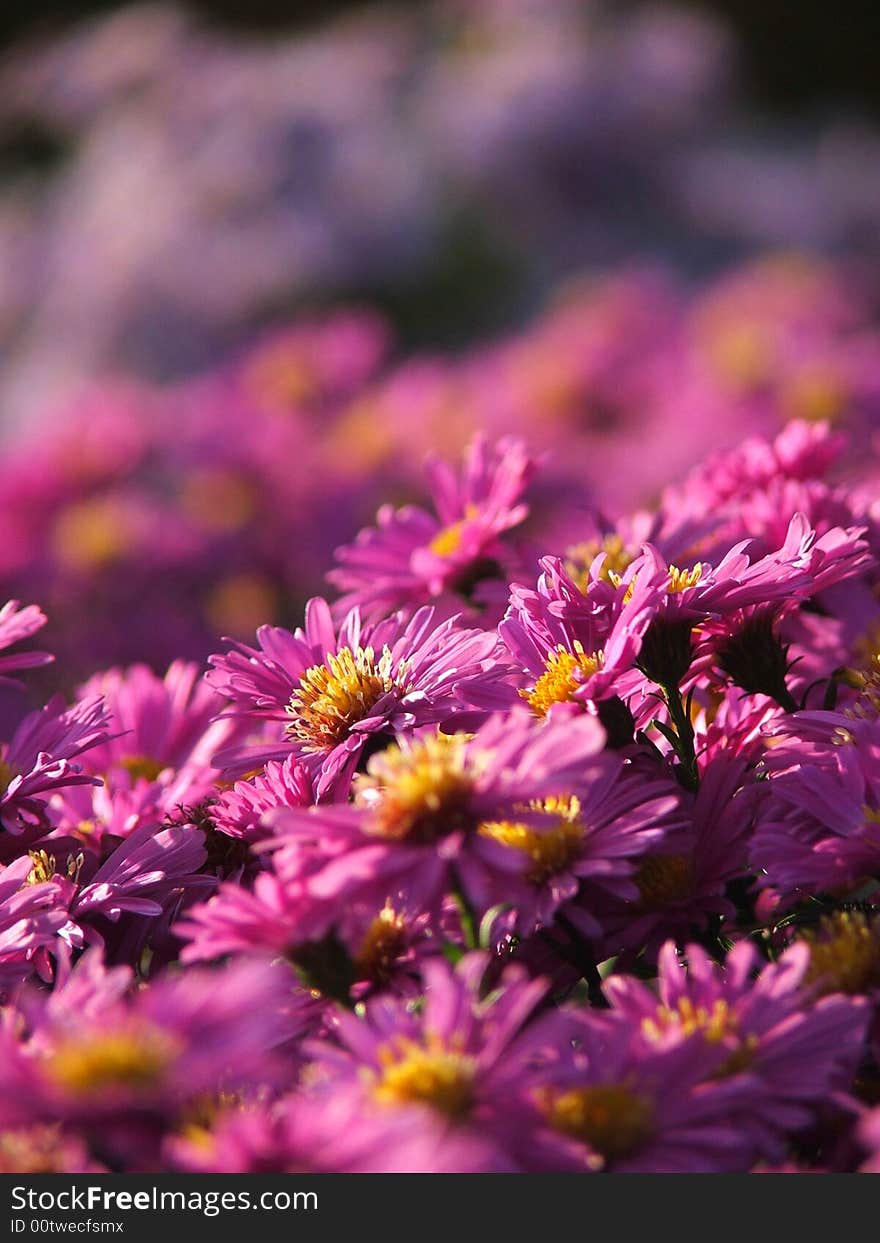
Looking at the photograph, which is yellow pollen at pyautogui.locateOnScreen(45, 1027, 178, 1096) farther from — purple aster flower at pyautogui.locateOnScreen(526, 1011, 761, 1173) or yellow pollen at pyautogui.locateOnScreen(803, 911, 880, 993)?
yellow pollen at pyautogui.locateOnScreen(803, 911, 880, 993)

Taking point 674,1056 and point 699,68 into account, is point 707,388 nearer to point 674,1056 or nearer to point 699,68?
point 674,1056

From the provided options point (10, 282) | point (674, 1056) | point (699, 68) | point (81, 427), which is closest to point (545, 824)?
point (674, 1056)

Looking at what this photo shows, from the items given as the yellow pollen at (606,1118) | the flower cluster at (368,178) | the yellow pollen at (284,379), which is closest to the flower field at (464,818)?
the yellow pollen at (606,1118)

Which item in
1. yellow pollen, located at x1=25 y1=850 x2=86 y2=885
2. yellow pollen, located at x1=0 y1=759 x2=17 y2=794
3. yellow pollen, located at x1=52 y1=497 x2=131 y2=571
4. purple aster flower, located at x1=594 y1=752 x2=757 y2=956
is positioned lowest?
yellow pollen, located at x1=52 y1=497 x2=131 y2=571

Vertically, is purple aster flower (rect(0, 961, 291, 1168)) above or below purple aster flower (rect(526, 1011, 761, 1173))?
above

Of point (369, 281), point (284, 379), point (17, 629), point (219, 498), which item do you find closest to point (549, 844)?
point (17, 629)

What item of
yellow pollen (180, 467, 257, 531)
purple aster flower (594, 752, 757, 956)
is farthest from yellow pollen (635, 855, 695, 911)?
yellow pollen (180, 467, 257, 531)

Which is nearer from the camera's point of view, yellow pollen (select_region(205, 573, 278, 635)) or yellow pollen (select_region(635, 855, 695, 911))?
yellow pollen (select_region(635, 855, 695, 911))

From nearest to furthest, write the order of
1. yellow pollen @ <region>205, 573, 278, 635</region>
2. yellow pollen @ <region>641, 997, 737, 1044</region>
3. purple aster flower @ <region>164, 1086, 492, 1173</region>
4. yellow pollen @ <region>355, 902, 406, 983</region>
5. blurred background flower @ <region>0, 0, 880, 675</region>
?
purple aster flower @ <region>164, 1086, 492, 1173</region> < yellow pollen @ <region>641, 997, 737, 1044</region> < yellow pollen @ <region>355, 902, 406, 983</region> < yellow pollen @ <region>205, 573, 278, 635</region> < blurred background flower @ <region>0, 0, 880, 675</region>
